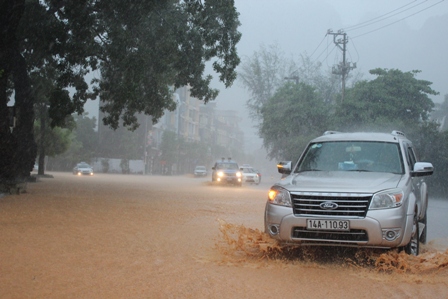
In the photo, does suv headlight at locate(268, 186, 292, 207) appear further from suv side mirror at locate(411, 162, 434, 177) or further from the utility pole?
the utility pole

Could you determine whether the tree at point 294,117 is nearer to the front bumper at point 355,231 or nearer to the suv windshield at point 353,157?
the suv windshield at point 353,157

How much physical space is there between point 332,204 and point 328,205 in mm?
50

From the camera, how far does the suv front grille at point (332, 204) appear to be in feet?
22.7

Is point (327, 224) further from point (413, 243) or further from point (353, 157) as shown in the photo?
point (353, 157)

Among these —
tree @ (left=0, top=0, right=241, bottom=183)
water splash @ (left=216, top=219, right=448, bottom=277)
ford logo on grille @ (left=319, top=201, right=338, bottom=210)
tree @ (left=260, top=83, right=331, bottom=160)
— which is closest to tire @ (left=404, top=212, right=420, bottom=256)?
water splash @ (left=216, top=219, right=448, bottom=277)

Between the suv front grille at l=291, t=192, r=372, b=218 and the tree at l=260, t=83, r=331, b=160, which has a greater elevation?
the tree at l=260, t=83, r=331, b=160

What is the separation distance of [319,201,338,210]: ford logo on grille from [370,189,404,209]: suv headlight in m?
0.44

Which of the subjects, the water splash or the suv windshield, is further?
the suv windshield

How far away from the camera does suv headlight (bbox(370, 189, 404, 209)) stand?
22.6 feet

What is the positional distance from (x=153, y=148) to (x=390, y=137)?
82081mm

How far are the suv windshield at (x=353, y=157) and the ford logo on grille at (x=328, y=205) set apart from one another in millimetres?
1312

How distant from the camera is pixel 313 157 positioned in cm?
870

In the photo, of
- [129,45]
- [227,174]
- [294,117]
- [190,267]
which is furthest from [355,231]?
[294,117]

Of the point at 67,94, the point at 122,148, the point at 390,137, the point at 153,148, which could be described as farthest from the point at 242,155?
the point at 390,137
